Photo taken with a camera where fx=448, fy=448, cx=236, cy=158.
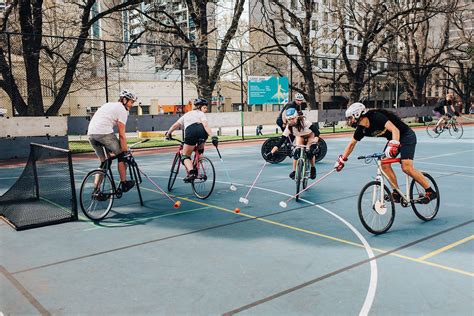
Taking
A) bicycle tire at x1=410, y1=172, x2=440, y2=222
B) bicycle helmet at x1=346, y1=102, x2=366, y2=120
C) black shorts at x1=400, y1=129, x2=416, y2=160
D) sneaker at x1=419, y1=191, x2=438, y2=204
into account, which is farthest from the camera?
bicycle tire at x1=410, y1=172, x2=440, y2=222

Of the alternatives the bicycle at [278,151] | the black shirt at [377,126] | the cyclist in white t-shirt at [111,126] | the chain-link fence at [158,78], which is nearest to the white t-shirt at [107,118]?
the cyclist in white t-shirt at [111,126]

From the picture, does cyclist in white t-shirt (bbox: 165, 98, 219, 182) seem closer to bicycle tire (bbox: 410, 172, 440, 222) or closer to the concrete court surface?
the concrete court surface

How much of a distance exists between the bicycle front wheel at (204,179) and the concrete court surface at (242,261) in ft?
1.12

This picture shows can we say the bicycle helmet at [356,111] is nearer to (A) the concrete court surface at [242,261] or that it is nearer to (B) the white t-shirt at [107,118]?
(A) the concrete court surface at [242,261]

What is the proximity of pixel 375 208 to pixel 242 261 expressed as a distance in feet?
7.19

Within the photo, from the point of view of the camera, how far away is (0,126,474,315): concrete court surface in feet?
14.3

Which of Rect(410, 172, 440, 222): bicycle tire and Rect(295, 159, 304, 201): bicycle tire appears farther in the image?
Rect(295, 159, 304, 201): bicycle tire

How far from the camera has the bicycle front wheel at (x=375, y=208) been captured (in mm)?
6363

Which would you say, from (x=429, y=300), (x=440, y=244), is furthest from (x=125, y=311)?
(x=440, y=244)

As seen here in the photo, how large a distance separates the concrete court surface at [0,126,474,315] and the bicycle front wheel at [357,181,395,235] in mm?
158

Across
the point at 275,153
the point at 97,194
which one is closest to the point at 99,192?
the point at 97,194

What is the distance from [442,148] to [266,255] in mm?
14397

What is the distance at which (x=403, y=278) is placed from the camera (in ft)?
16.2

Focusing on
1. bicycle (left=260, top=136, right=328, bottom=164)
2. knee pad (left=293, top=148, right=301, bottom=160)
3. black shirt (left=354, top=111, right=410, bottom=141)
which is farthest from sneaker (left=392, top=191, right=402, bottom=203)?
bicycle (left=260, top=136, right=328, bottom=164)
